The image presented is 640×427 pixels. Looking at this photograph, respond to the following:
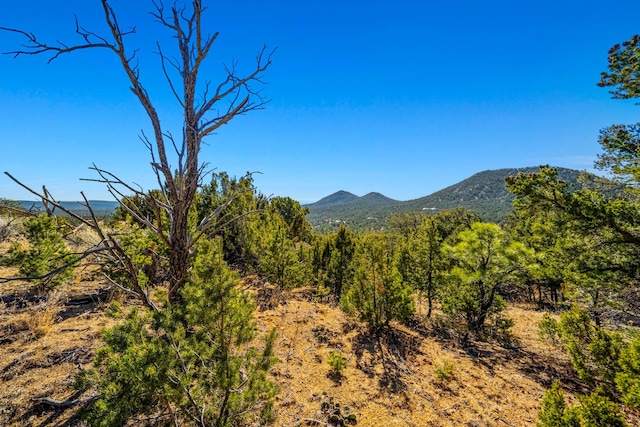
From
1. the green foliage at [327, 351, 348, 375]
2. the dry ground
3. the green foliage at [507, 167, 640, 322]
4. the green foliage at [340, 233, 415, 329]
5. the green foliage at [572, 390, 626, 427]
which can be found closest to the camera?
the green foliage at [572, 390, 626, 427]

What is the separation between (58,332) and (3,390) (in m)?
1.59

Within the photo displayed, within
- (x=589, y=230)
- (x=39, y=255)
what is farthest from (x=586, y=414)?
(x=39, y=255)

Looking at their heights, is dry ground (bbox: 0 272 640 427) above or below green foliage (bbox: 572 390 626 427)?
below

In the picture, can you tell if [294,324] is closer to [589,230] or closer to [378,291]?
[378,291]

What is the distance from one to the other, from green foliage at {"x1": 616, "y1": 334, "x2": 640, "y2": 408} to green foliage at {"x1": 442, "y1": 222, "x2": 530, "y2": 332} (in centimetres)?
549

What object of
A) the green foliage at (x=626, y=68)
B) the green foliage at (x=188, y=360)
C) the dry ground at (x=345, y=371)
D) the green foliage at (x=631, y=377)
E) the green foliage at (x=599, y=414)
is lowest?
the dry ground at (x=345, y=371)

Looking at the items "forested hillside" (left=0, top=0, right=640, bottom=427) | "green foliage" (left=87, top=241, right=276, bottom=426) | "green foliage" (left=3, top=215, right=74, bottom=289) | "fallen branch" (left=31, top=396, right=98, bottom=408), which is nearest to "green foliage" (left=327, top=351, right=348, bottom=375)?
"forested hillside" (left=0, top=0, right=640, bottom=427)

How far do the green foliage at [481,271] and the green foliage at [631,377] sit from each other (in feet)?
18.0

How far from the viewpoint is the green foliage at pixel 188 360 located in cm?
215

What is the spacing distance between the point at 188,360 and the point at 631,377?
4378 mm

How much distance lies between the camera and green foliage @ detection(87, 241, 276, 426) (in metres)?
2.15

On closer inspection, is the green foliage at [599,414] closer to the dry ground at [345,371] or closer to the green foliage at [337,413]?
the dry ground at [345,371]

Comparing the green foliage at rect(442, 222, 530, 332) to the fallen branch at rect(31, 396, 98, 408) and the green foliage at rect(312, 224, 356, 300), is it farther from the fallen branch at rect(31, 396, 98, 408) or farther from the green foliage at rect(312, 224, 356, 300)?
the fallen branch at rect(31, 396, 98, 408)

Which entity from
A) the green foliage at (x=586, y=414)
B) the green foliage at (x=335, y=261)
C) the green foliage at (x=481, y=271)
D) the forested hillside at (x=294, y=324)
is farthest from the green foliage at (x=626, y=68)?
the green foliage at (x=335, y=261)
